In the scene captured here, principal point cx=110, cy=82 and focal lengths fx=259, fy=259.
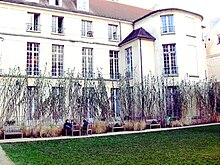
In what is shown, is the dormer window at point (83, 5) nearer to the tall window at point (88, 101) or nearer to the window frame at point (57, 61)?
the window frame at point (57, 61)

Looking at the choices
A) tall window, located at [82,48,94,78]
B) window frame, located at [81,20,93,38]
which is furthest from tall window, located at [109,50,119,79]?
window frame, located at [81,20,93,38]

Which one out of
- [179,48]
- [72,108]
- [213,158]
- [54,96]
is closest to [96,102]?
[72,108]

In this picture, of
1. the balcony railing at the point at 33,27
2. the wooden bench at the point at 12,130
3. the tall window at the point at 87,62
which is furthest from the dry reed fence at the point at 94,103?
the balcony railing at the point at 33,27

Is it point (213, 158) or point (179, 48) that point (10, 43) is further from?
point (213, 158)

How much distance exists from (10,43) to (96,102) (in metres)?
8.41

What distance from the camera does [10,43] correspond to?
19.6 m

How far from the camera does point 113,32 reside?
2467cm

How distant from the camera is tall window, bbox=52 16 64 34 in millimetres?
21684

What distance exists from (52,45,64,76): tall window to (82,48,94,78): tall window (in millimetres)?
1951

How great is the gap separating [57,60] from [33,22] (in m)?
3.58

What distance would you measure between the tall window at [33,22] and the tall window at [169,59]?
10.8m

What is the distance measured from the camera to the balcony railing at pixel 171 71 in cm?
2146

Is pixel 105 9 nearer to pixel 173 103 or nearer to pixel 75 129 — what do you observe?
pixel 173 103

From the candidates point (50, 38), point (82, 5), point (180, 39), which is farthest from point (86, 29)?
point (180, 39)
